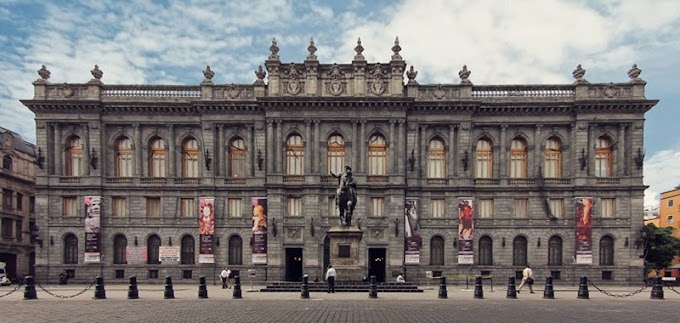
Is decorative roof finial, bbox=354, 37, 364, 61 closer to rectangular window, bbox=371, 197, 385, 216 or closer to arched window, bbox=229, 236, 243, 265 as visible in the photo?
rectangular window, bbox=371, 197, 385, 216

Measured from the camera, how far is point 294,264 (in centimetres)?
4541

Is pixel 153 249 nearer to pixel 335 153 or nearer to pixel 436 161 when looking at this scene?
pixel 335 153

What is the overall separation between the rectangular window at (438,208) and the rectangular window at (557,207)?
9.43 m

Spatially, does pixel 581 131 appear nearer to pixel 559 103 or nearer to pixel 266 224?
pixel 559 103

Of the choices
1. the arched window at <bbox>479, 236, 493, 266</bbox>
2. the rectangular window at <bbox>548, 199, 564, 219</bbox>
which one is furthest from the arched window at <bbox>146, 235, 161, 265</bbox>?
the rectangular window at <bbox>548, 199, 564, 219</bbox>

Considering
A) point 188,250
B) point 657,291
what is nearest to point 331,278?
point 657,291

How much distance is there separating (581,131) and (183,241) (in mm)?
36576

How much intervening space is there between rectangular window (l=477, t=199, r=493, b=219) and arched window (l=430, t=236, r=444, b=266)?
4.37 metres

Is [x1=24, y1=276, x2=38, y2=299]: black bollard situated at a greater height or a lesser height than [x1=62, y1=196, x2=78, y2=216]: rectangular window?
lesser

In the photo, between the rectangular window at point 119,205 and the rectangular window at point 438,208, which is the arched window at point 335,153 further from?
the rectangular window at point 119,205

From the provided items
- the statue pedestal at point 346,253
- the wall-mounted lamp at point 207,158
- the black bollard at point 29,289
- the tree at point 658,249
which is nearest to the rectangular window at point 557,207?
the tree at point 658,249

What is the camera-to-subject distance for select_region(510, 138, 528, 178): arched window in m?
46.3

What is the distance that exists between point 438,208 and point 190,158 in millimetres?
22925

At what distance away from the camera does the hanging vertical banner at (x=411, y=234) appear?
4444cm
